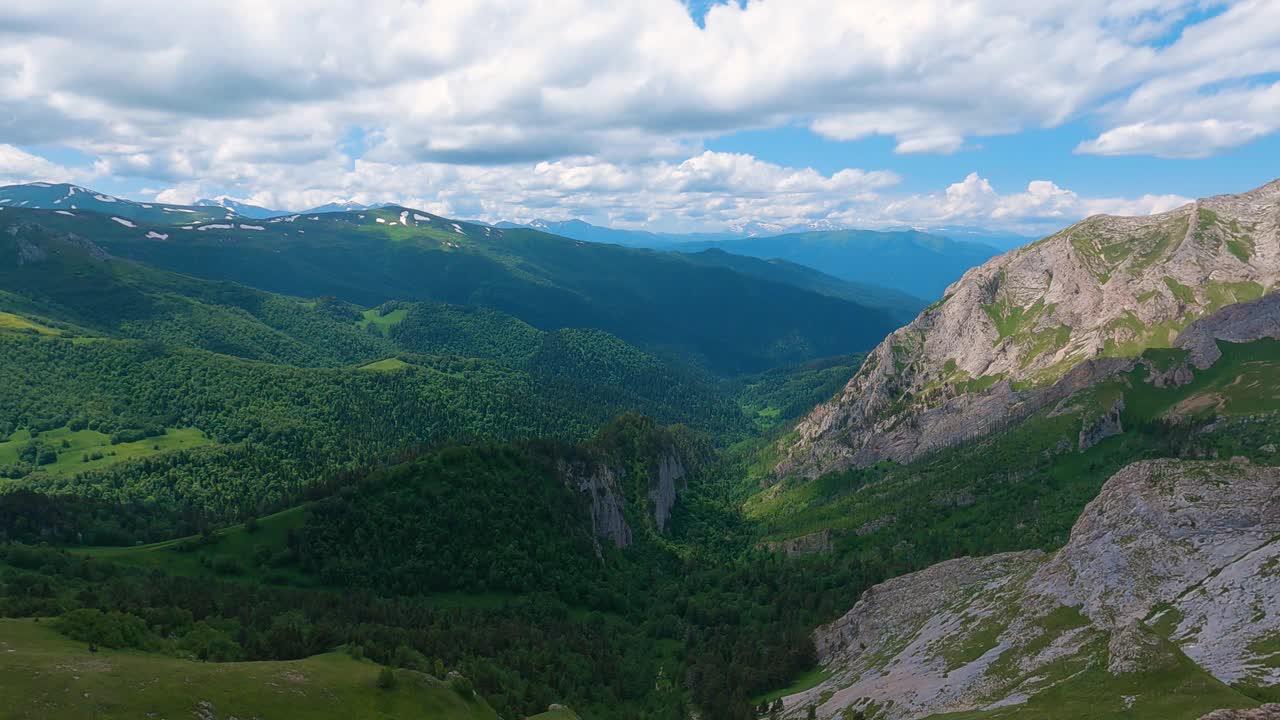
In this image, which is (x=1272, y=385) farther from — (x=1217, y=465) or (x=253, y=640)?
(x=253, y=640)

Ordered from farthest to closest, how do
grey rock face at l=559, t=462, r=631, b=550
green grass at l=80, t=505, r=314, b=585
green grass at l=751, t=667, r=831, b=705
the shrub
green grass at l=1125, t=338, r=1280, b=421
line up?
grey rock face at l=559, t=462, r=631, b=550 < green grass at l=1125, t=338, r=1280, b=421 < green grass at l=80, t=505, r=314, b=585 < green grass at l=751, t=667, r=831, b=705 < the shrub

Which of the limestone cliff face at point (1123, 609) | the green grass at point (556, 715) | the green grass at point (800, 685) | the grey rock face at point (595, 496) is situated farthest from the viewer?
the grey rock face at point (595, 496)

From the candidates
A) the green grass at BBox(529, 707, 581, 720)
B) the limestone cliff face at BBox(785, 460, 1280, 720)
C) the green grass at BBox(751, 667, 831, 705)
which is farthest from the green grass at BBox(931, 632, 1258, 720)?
the green grass at BBox(529, 707, 581, 720)

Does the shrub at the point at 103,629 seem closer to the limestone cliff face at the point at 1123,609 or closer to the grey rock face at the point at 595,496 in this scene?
the limestone cliff face at the point at 1123,609

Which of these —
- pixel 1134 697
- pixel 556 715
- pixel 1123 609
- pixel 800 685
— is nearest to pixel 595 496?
pixel 800 685

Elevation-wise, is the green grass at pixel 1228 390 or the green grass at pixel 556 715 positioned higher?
the green grass at pixel 1228 390

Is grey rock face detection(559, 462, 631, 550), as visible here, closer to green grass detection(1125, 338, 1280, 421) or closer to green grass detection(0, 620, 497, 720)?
green grass detection(0, 620, 497, 720)

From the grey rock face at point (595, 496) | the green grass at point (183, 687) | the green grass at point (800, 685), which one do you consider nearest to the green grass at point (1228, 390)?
the green grass at point (800, 685)
